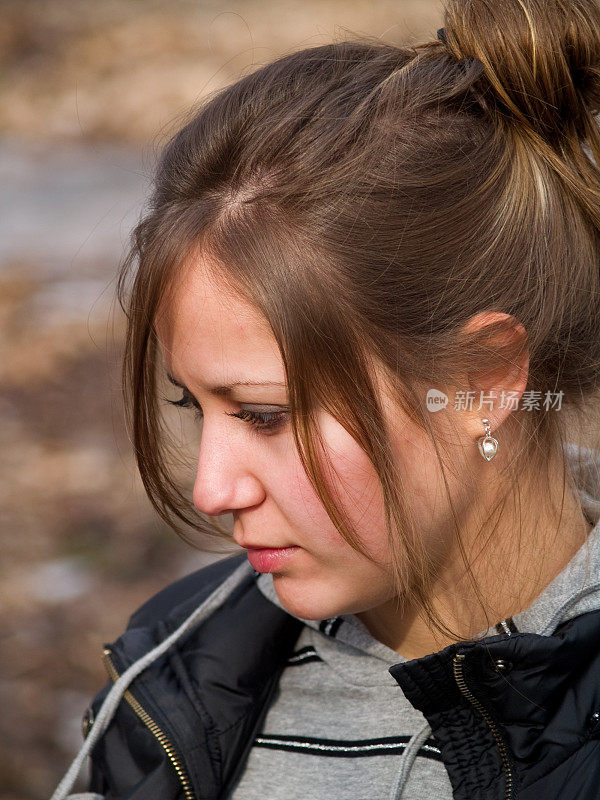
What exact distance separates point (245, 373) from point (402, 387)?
0.24 metres

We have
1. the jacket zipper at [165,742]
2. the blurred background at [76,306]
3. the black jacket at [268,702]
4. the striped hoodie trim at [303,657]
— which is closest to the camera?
the black jacket at [268,702]

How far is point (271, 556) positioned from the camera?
1.48m

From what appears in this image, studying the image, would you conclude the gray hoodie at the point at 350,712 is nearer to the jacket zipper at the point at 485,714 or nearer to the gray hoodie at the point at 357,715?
the gray hoodie at the point at 357,715

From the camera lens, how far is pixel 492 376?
4.75 ft

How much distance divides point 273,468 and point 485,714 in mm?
497

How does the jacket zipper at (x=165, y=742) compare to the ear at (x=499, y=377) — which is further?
the jacket zipper at (x=165, y=742)

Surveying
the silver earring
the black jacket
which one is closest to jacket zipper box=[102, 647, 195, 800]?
the black jacket

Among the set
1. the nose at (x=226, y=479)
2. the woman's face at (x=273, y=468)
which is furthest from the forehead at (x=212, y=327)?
the nose at (x=226, y=479)

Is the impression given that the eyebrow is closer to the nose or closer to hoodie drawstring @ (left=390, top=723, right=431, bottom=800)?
the nose

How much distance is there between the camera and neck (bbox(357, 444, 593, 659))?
4.91 ft

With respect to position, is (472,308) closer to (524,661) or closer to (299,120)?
(299,120)

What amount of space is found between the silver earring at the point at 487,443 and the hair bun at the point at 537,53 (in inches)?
19.5

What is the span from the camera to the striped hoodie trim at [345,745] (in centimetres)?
148

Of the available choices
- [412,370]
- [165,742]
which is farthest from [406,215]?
[165,742]
